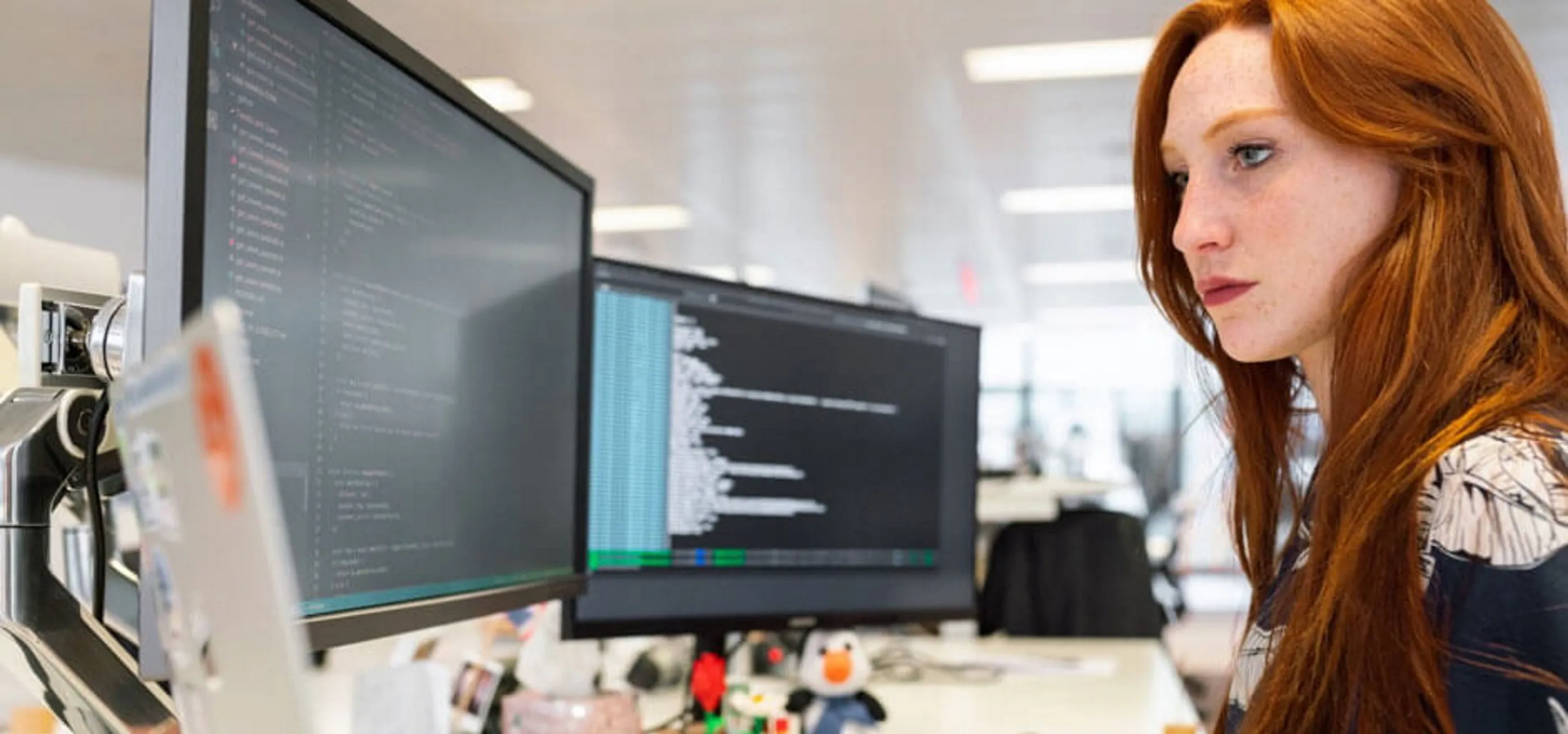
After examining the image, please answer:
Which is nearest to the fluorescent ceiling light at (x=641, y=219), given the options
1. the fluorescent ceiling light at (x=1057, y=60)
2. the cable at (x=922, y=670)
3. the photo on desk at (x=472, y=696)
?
the fluorescent ceiling light at (x=1057, y=60)

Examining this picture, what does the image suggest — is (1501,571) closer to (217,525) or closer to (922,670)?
(217,525)

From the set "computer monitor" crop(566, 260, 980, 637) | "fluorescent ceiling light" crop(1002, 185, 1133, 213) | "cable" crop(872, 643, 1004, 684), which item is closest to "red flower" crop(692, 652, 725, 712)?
"computer monitor" crop(566, 260, 980, 637)

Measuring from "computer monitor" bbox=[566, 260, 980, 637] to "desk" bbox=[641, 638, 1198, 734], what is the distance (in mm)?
124

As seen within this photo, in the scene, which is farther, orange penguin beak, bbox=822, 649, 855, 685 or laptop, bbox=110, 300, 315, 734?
orange penguin beak, bbox=822, 649, 855, 685

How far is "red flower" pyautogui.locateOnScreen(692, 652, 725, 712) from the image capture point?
57.0 inches

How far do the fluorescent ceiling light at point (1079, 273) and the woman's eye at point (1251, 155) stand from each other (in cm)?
869

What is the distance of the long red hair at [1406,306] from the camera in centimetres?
74

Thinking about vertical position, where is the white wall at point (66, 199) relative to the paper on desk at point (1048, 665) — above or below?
above

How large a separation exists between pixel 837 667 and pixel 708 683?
0.46ft

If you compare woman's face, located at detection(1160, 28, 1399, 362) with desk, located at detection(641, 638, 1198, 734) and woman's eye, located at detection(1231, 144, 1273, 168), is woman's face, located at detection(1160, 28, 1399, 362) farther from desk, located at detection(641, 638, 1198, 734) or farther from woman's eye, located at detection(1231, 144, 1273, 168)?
desk, located at detection(641, 638, 1198, 734)

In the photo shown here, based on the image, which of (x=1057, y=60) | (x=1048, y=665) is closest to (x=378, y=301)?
(x=1048, y=665)

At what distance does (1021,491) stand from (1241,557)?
154 cm

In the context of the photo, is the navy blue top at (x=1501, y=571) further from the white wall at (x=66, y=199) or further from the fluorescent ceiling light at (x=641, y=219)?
the fluorescent ceiling light at (x=641, y=219)

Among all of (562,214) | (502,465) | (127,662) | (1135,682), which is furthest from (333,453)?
(1135,682)
